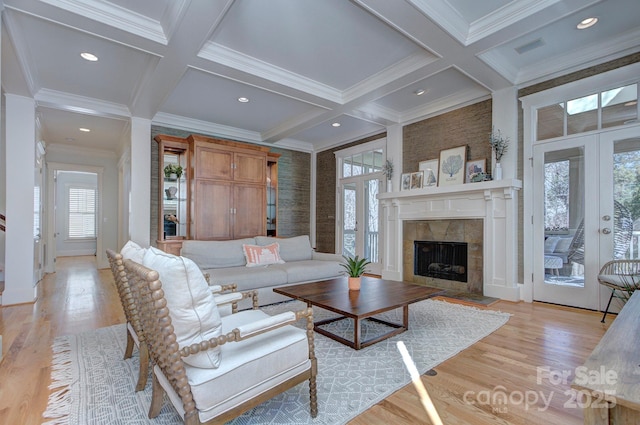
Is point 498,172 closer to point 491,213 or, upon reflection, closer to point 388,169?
point 491,213

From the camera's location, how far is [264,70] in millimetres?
3586

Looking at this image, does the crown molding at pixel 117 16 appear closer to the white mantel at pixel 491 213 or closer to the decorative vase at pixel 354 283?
the decorative vase at pixel 354 283

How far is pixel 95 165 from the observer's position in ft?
23.9

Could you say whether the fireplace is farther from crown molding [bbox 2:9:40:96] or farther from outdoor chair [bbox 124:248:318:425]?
crown molding [bbox 2:9:40:96]

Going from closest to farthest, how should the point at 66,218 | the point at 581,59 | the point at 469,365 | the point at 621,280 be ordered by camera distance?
the point at 469,365
the point at 621,280
the point at 581,59
the point at 66,218

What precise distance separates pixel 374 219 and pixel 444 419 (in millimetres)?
4536

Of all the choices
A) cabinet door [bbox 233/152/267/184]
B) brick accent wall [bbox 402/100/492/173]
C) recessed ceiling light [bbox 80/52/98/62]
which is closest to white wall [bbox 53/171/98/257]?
cabinet door [bbox 233/152/267/184]

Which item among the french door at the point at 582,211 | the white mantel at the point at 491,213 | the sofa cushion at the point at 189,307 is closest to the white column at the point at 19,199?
the sofa cushion at the point at 189,307

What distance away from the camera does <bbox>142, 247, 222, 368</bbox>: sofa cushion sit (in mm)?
1275

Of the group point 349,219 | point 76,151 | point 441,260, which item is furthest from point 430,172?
point 76,151

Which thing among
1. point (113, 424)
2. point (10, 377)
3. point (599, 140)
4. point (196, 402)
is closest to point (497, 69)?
point (599, 140)

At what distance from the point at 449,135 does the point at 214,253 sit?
3.82m

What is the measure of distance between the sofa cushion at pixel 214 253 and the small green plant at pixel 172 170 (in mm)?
1727

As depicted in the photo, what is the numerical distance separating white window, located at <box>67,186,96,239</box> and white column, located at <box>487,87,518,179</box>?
11.5 meters
